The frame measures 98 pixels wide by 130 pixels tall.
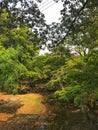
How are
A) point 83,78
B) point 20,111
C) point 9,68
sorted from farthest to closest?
point 20,111 → point 9,68 → point 83,78

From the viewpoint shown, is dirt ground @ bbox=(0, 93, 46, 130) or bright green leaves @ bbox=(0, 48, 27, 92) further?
bright green leaves @ bbox=(0, 48, 27, 92)

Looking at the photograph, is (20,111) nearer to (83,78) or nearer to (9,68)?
(9,68)

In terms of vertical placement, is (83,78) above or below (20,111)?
above

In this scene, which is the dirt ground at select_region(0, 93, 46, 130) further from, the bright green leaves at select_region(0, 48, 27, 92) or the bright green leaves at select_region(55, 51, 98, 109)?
the bright green leaves at select_region(55, 51, 98, 109)

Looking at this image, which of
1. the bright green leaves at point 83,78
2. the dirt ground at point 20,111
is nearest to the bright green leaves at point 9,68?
the dirt ground at point 20,111

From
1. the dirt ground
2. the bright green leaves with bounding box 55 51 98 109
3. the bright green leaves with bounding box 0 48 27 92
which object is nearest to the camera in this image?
the bright green leaves with bounding box 55 51 98 109

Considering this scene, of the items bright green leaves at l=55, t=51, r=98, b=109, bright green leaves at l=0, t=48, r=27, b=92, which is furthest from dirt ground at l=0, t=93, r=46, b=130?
bright green leaves at l=55, t=51, r=98, b=109

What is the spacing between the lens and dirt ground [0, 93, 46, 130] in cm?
2353

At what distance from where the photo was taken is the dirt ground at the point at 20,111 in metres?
23.5

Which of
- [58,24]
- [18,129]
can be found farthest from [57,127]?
[58,24]

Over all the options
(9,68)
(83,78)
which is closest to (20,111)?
(9,68)

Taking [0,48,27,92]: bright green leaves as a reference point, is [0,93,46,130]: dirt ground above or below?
below

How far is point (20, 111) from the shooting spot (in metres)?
29.6

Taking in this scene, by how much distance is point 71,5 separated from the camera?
1045cm
